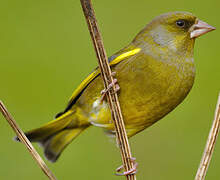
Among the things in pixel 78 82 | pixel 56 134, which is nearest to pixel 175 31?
pixel 56 134

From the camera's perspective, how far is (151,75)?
258 centimetres

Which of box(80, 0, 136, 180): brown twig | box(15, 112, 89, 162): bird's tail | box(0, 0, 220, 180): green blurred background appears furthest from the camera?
box(0, 0, 220, 180): green blurred background

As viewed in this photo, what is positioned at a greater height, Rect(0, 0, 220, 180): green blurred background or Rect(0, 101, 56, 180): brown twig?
Rect(0, 101, 56, 180): brown twig

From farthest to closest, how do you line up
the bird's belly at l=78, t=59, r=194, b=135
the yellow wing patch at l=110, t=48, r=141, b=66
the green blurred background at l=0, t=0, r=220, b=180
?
1. the green blurred background at l=0, t=0, r=220, b=180
2. the yellow wing patch at l=110, t=48, r=141, b=66
3. the bird's belly at l=78, t=59, r=194, b=135

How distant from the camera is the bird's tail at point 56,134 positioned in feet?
9.93

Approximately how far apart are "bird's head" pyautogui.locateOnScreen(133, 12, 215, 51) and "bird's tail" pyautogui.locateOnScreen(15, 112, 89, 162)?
28.4 inches

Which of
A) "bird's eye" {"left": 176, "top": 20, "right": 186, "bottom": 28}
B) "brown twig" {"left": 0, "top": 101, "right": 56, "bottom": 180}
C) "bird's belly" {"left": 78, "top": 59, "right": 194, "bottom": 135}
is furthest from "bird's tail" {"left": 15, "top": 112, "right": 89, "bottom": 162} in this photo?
"brown twig" {"left": 0, "top": 101, "right": 56, "bottom": 180}

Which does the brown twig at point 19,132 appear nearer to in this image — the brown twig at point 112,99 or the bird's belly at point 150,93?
the brown twig at point 112,99

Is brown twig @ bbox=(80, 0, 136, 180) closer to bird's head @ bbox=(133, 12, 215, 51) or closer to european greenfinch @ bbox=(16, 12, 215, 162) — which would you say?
european greenfinch @ bbox=(16, 12, 215, 162)

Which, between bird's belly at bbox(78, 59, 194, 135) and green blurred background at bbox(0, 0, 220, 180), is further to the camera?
green blurred background at bbox(0, 0, 220, 180)

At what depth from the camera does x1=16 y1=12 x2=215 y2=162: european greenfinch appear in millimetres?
2592

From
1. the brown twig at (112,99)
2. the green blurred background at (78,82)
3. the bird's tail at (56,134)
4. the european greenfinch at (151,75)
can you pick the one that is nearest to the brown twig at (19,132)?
the brown twig at (112,99)

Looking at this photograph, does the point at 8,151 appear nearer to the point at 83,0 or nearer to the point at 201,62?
the point at 201,62

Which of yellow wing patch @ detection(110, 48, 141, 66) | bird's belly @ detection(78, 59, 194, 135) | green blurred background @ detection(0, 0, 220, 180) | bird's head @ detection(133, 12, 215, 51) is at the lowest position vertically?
green blurred background @ detection(0, 0, 220, 180)
